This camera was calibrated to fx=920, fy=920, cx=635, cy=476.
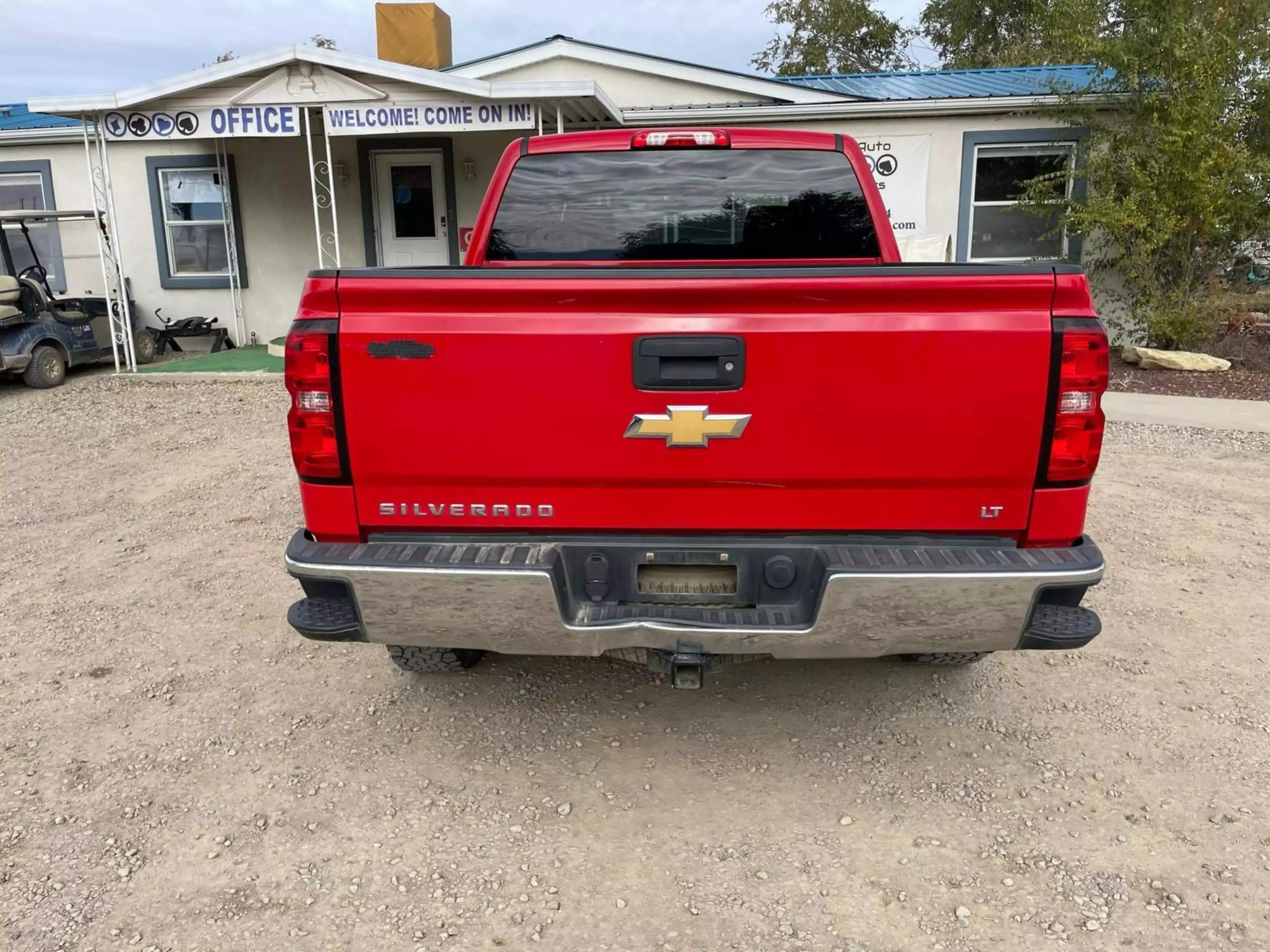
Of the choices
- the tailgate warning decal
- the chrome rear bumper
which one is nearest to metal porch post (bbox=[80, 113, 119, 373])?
the tailgate warning decal

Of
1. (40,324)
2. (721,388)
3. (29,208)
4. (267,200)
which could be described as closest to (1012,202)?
(267,200)

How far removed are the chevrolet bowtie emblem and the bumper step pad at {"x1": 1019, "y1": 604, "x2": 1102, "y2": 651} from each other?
971mm

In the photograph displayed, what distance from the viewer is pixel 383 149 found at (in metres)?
12.6

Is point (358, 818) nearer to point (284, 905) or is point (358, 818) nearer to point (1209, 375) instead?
point (284, 905)

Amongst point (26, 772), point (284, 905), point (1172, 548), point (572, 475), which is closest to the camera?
point (284, 905)

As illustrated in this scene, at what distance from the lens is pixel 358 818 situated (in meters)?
2.81

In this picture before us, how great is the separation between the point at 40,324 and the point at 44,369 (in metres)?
0.50

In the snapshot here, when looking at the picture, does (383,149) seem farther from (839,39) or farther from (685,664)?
(839,39)

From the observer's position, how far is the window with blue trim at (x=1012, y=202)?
1138cm

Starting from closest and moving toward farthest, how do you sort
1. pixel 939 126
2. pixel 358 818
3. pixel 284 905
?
1. pixel 284 905
2. pixel 358 818
3. pixel 939 126

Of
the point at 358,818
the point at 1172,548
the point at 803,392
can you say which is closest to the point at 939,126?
the point at 1172,548

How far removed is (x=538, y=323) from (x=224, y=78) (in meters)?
9.49

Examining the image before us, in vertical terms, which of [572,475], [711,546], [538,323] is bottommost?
[711,546]

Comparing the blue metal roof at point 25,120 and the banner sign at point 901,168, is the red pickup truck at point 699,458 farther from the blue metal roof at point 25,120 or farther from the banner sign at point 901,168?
the blue metal roof at point 25,120
